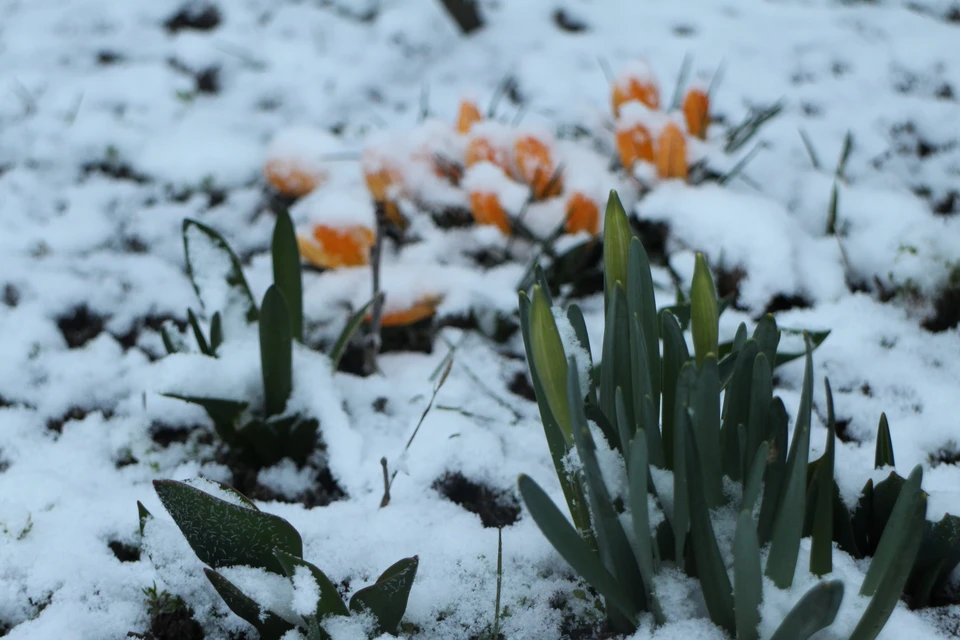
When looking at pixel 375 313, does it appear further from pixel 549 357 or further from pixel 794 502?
pixel 794 502

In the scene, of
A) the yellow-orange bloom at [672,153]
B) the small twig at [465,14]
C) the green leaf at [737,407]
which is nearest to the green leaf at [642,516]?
the green leaf at [737,407]

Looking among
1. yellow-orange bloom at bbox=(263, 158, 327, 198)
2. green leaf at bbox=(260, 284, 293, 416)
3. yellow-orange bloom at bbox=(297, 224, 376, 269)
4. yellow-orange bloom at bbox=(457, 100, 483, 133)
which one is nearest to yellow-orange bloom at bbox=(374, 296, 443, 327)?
yellow-orange bloom at bbox=(297, 224, 376, 269)

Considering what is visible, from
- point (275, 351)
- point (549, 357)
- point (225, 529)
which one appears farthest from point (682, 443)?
point (275, 351)

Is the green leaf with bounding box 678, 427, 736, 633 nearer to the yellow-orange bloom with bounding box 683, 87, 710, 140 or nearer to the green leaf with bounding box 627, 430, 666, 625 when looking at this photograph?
the green leaf with bounding box 627, 430, 666, 625

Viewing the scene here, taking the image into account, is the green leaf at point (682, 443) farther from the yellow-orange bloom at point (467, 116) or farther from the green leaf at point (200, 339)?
the yellow-orange bloom at point (467, 116)

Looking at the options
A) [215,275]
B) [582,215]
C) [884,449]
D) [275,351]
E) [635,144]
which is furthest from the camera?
[635,144]
